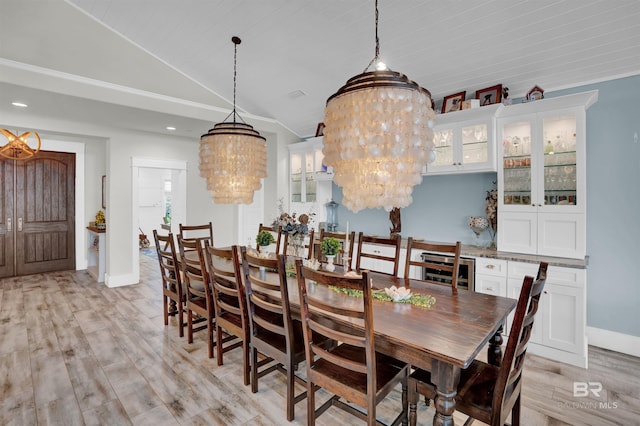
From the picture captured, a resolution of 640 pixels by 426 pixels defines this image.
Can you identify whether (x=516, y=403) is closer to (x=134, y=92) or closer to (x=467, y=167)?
(x=467, y=167)

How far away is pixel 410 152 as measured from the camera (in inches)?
75.2

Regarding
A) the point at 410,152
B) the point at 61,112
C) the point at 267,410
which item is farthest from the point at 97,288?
the point at 410,152

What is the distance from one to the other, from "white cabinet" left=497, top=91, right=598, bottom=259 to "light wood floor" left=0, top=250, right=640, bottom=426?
1.13m

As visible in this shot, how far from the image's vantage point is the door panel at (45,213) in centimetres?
615

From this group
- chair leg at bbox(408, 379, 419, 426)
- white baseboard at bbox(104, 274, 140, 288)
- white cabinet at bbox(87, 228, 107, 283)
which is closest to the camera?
chair leg at bbox(408, 379, 419, 426)

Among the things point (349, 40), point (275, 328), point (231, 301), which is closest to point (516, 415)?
point (275, 328)

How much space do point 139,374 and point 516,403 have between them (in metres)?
2.78

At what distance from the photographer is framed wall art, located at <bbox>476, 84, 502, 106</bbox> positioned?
3404 millimetres

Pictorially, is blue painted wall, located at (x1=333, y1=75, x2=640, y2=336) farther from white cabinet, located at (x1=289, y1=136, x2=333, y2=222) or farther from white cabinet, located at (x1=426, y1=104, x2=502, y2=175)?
white cabinet, located at (x1=289, y1=136, x2=333, y2=222)

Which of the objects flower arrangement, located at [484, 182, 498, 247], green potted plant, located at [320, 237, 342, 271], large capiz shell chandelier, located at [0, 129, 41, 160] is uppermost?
large capiz shell chandelier, located at [0, 129, 41, 160]

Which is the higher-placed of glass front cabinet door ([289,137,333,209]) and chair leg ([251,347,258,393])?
glass front cabinet door ([289,137,333,209])

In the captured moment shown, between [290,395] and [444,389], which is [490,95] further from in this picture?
[290,395]

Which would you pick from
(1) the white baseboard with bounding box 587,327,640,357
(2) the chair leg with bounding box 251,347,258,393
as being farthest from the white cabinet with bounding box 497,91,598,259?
(2) the chair leg with bounding box 251,347,258,393

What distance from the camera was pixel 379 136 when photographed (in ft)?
6.09
